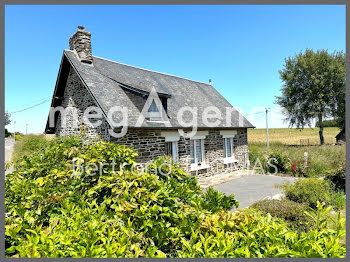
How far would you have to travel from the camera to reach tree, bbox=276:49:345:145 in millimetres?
30797

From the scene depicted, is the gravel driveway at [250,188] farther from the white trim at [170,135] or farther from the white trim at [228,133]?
the white trim at [170,135]

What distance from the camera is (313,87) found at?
1237 inches

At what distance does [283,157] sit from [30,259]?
16.9 m

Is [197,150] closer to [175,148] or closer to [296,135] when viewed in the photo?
[175,148]

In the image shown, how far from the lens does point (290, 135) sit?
1455 inches

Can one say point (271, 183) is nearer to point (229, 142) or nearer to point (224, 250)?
point (229, 142)

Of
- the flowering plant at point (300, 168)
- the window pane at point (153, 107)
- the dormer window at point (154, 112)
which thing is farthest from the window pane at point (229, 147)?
the window pane at point (153, 107)

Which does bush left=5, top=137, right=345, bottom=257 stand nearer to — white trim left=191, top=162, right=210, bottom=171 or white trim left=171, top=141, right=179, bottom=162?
white trim left=171, top=141, right=179, bottom=162

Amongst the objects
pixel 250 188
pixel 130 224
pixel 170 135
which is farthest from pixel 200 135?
pixel 130 224

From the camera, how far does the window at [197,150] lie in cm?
1356

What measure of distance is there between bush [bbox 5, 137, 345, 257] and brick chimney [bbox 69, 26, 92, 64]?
8747 mm

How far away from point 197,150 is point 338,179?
7107 mm

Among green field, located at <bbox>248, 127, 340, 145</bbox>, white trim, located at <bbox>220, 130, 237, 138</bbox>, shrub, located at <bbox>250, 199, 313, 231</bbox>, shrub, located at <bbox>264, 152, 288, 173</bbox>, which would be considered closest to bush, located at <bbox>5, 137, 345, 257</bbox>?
shrub, located at <bbox>250, 199, 313, 231</bbox>

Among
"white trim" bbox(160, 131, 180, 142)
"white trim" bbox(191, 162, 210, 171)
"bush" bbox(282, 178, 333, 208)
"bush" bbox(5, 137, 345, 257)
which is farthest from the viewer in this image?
"white trim" bbox(191, 162, 210, 171)
